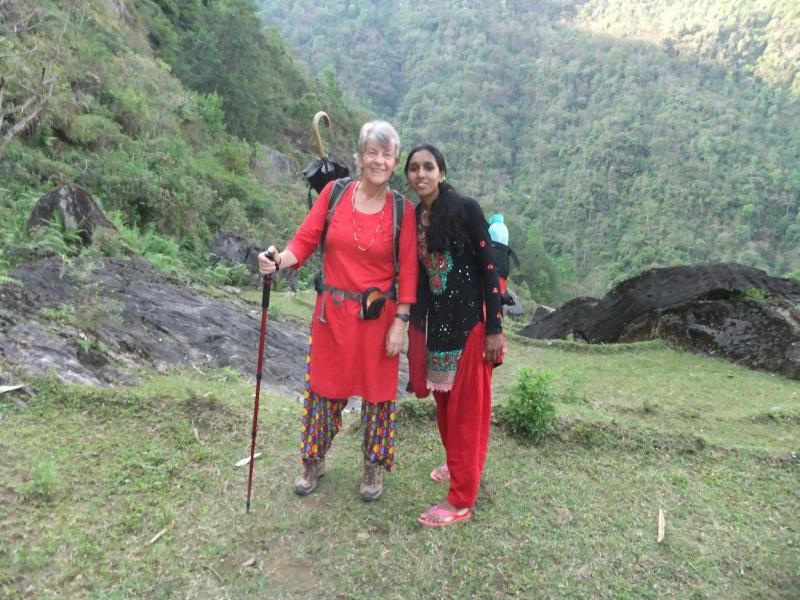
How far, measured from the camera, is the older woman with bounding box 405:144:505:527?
2.77 metres

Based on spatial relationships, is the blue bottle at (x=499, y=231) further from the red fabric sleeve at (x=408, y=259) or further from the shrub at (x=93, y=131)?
the shrub at (x=93, y=131)

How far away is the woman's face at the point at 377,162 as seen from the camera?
2.72m

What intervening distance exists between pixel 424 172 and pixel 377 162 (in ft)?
0.79

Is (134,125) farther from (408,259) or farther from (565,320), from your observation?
(408,259)

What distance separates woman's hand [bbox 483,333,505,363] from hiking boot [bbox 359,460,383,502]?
2.98ft

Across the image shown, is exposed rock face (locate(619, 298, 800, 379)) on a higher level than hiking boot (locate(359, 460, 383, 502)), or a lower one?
lower

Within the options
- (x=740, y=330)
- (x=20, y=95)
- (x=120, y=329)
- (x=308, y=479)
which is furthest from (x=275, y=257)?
(x=20, y=95)

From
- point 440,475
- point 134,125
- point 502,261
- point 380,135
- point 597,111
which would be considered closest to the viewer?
point 380,135

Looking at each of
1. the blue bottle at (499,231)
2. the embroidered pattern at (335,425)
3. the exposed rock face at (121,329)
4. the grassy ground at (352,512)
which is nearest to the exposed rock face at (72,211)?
the exposed rock face at (121,329)

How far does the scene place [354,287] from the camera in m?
2.85

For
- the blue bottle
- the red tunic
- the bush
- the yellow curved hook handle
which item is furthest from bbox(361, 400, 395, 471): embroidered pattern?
the yellow curved hook handle

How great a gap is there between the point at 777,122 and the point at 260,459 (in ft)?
266

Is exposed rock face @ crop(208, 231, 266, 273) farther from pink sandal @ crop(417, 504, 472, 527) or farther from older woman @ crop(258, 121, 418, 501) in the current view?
pink sandal @ crop(417, 504, 472, 527)

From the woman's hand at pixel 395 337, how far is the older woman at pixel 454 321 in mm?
200
